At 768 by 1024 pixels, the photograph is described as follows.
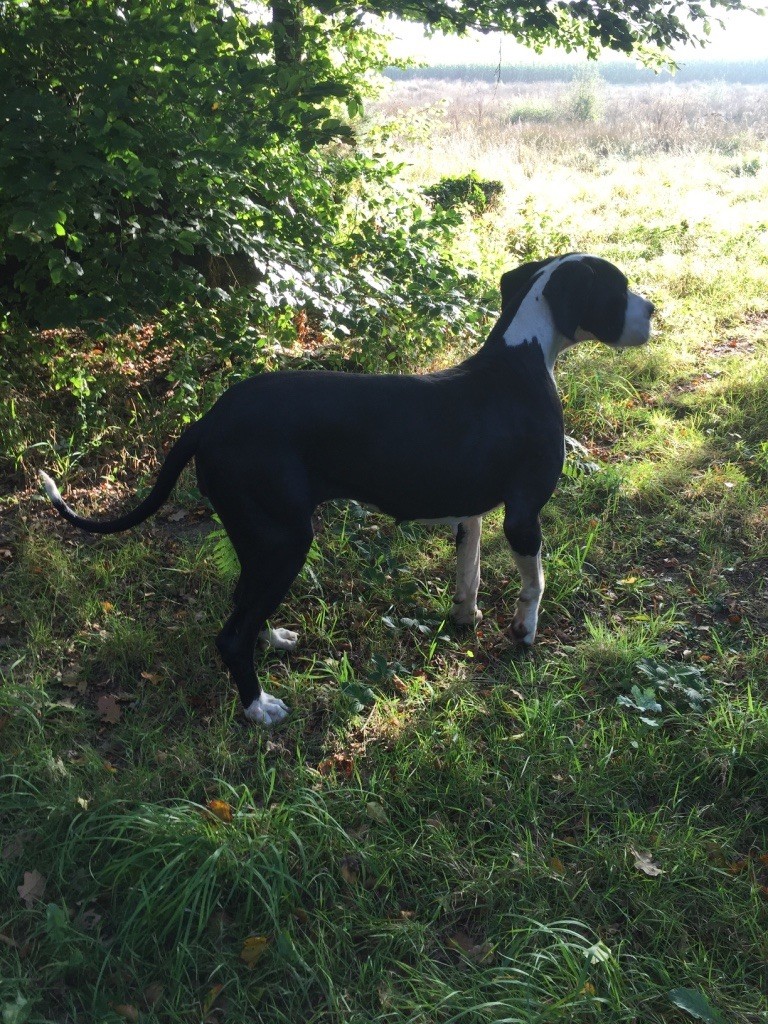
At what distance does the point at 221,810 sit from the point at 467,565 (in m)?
1.44

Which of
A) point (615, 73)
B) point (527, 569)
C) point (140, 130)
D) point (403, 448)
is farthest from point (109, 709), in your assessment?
point (615, 73)

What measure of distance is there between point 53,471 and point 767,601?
367 cm

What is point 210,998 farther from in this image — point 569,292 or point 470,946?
point 569,292

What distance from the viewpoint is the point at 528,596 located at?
3.42 meters

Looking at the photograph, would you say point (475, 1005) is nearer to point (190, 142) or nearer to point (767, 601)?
point (767, 601)

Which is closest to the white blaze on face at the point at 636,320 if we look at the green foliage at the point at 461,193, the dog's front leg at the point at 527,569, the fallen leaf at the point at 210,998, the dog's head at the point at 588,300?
the dog's head at the point at 588,300

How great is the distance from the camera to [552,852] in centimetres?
259

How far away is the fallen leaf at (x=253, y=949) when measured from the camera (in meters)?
2.26

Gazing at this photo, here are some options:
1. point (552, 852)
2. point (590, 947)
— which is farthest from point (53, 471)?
point (590, 947)

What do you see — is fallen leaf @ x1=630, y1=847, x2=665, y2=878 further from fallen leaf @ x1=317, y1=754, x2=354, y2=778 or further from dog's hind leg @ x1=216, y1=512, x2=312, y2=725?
dog's hind leg @ x1=216, y1=512, x2=312, y2=725

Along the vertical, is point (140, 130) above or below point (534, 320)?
above

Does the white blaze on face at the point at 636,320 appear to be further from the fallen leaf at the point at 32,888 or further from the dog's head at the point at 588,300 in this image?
the fallen leaf at the point at 32,888

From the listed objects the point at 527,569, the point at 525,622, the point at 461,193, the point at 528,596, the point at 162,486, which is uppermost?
the point at 461,193

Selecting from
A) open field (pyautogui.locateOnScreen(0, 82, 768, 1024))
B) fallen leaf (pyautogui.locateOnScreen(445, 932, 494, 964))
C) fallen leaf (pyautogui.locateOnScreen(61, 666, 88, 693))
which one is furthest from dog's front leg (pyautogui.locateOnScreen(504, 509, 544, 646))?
fallen leaf (pyautogui.locateOnScreen(61, 666, 88, 693))
